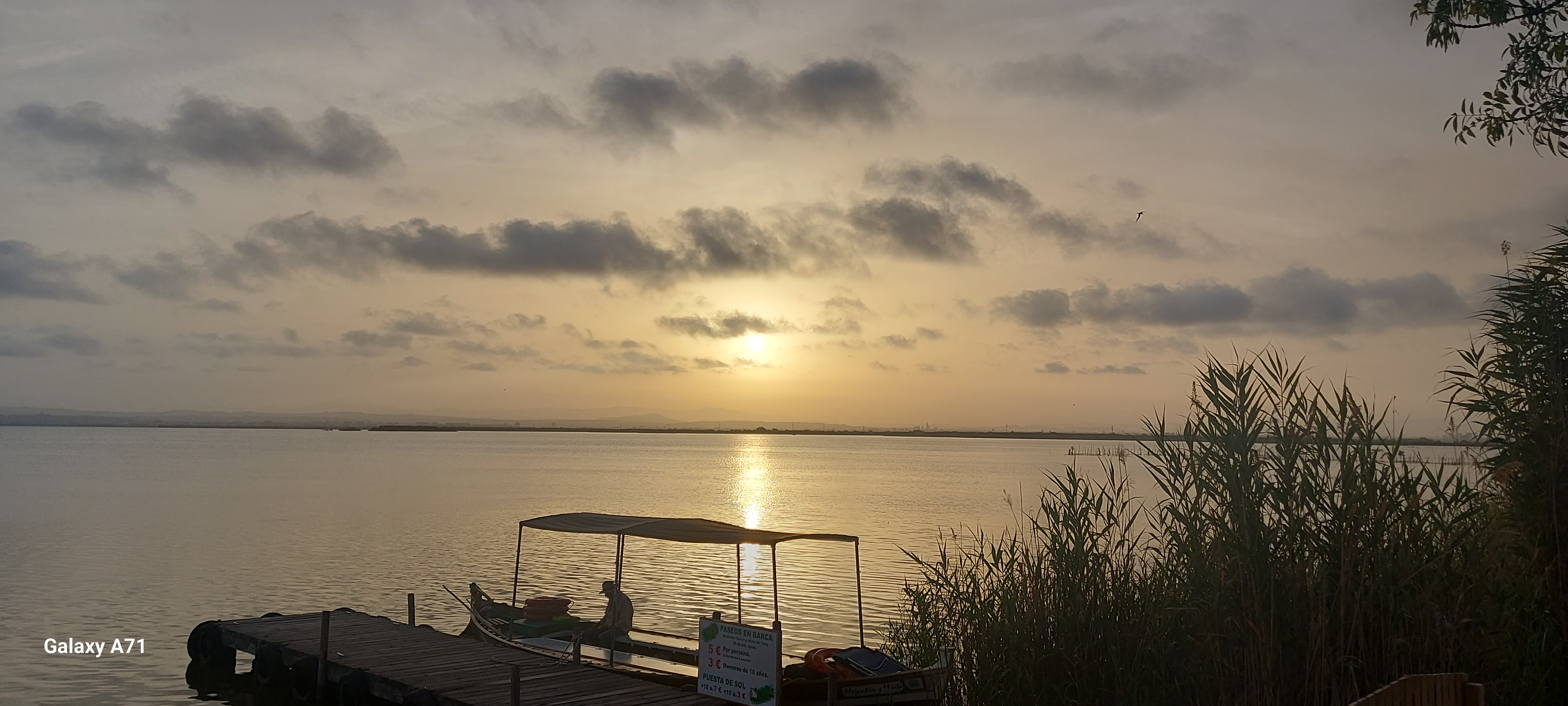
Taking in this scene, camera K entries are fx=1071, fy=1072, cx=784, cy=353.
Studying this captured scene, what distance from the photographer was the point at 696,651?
20.6 metres

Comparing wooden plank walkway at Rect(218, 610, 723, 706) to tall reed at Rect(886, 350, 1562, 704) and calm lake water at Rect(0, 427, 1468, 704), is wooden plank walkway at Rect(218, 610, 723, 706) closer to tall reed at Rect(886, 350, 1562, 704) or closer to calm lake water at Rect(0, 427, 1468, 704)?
calm lake water at Rect(0, 427, 1468, 704)

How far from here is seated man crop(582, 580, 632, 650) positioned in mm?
19922

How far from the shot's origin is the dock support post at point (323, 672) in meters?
19.0

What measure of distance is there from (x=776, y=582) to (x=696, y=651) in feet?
6.89

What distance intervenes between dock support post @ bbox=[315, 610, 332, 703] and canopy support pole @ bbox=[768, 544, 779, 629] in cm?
793

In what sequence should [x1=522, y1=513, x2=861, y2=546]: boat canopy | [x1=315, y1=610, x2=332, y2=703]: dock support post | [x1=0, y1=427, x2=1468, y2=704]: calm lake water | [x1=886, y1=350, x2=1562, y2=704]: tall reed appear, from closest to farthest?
1. [x1=886, y1=350, x2=1562, y2=704]: tall reed
2. [x1=522, y1=513, x2=861, y2=546]: boat canopy
3. [x1=315, y1=610, x2=332, y2=703]: dock support post
4. [x1=0, y1=427, x2=1468, y2=704]: calm lake water

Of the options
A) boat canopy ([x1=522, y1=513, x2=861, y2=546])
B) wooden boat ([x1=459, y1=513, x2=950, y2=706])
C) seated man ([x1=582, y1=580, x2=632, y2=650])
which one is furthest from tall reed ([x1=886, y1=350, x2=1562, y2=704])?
seated man ([x1=582, y1=580, x2=632, y2=650])

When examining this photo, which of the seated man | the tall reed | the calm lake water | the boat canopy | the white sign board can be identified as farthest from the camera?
the calm lake water

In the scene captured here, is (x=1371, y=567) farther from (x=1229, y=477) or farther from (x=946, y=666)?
(x=946, y=666)

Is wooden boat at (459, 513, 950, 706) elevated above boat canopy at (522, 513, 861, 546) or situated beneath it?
situated beneath

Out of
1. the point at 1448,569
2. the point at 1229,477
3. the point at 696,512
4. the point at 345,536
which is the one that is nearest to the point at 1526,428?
the point at 1448,569

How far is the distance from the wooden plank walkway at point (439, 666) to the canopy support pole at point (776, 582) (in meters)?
2.51

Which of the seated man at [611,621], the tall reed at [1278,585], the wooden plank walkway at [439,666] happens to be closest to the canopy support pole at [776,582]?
the wooden plank walkway at [439,666]

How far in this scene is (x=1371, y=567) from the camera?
32.2ft
